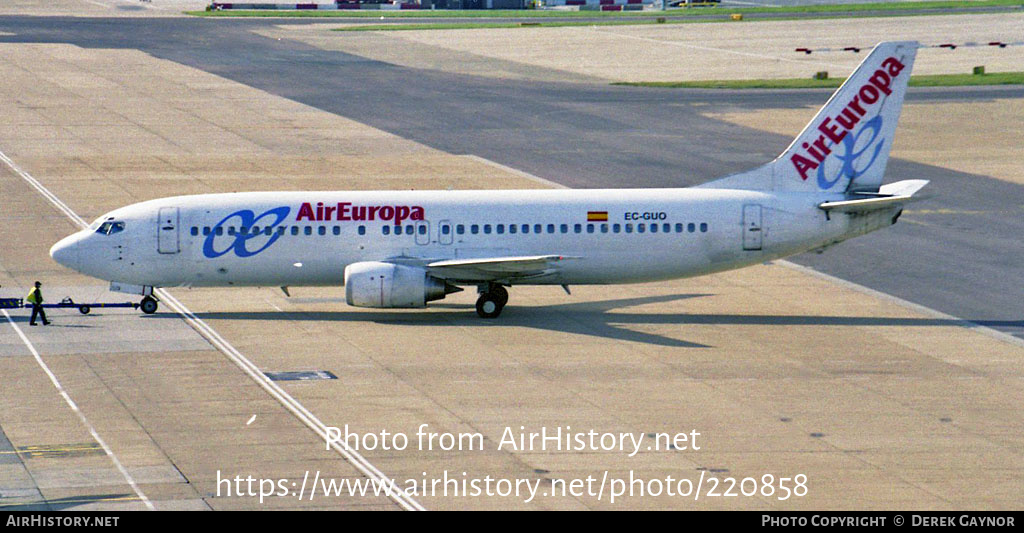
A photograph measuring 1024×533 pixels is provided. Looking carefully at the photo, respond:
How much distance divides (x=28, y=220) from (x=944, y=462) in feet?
142

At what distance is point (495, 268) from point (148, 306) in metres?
11.4

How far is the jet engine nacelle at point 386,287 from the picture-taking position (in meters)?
47.1

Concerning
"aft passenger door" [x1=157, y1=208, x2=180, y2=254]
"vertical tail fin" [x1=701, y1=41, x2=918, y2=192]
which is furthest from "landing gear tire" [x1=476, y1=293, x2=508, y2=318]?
"aft passenger door" [x1=157, y1=208, x2=180, y2=254]

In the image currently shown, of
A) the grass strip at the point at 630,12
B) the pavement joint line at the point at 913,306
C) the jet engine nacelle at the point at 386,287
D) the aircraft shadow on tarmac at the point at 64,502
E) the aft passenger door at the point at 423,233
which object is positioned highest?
the grass strip at the point at 630,12

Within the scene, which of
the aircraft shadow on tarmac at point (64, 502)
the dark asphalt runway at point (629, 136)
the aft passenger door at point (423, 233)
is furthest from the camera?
the dark asphalt runway at point (629, 136)

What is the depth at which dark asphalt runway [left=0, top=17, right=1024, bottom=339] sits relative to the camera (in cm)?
5656

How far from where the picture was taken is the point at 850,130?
1930 inches

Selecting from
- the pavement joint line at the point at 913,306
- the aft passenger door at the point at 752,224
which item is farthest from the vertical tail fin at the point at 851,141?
the pavement joint line at the point at 913,306

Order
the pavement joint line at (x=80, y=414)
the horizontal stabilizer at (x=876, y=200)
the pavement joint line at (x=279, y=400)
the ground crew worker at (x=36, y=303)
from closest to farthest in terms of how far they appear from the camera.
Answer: the pavement joint line at (x=80, y=414), the pavement joint line at (x=279, y=400), the ground crew worker at (x=36, y=303), the horizontal stabilizer at (x=876, y=200)

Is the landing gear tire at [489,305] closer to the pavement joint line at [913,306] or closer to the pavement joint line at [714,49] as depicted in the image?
the pavement joint line at [913,306]

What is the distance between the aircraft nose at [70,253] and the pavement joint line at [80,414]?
2.46 meters

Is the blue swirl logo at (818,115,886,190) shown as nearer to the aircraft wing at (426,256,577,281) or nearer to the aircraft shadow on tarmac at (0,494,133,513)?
the aircraft wing at (426,256,577,281)

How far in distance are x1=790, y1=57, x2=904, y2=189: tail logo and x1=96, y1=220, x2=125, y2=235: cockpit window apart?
2199 cm
